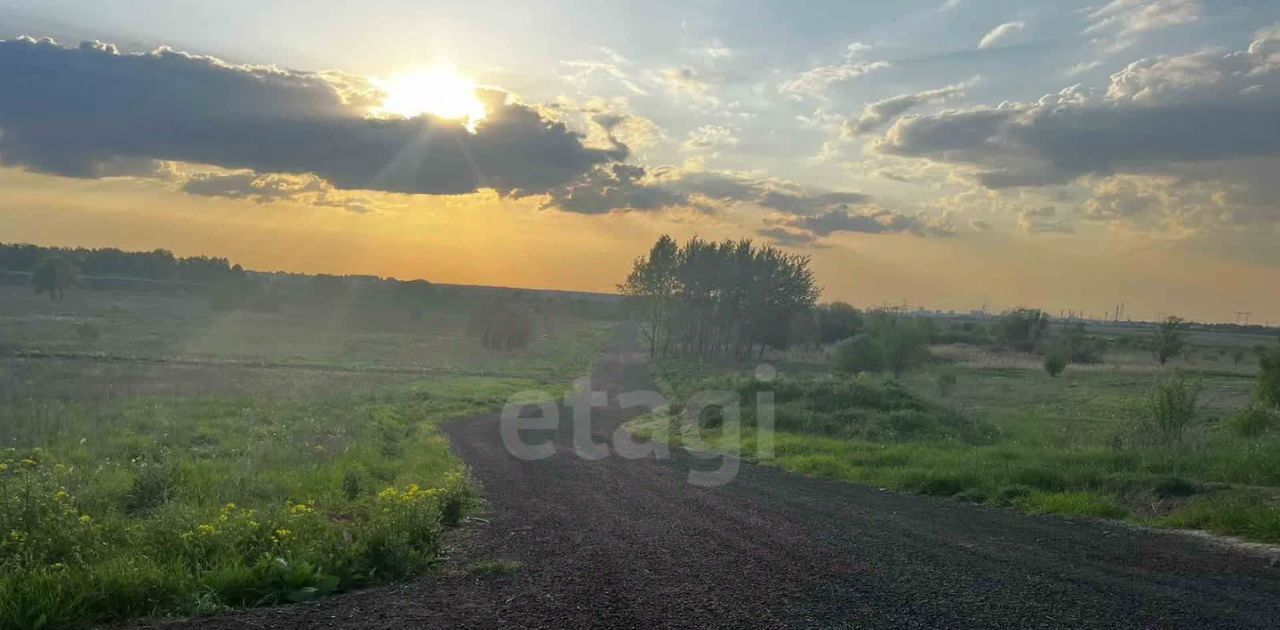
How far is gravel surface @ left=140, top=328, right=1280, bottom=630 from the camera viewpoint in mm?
7297

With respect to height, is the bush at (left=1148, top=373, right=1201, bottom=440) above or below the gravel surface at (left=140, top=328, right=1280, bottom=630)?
above

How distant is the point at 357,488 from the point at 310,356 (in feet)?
179

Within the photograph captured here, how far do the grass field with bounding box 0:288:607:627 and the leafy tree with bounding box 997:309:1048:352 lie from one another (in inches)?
2821

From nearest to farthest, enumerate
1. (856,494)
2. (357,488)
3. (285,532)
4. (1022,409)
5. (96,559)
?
(96,559), (285,532), (357,488), (856,494), (1022,409)

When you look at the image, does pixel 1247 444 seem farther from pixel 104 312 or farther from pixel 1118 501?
pixel 104 312

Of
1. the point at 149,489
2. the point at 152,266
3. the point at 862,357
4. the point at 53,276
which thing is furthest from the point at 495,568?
the point at 152,266

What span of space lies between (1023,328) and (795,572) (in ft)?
333

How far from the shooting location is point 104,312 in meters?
92.6

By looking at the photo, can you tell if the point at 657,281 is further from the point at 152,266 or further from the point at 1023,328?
the point at 152,266

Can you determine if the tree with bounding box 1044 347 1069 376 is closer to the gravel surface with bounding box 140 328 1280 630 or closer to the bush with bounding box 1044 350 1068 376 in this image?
the bush with bounding box 1044 350 1068 376

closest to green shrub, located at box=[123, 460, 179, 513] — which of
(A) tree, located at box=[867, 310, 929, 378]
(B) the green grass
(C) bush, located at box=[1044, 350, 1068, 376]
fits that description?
(B) the green grass

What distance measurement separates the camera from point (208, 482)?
42.5 feet

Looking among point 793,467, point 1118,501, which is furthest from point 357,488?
point 1118,501

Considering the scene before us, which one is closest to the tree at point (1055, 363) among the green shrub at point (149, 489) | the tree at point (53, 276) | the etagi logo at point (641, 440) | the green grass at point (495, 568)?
the etagi logo at point (641, 440)
